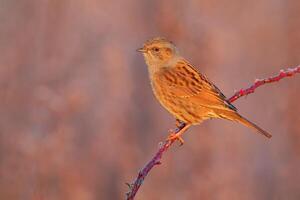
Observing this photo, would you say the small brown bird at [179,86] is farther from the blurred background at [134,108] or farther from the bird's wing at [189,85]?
the blurred background at [134,108]

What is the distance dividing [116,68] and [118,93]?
1.23ft

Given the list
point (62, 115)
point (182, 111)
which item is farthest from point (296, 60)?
point (62, 115)

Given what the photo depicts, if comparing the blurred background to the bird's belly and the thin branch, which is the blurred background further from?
the thin branch

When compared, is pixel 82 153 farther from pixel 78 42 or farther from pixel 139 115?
pixel 78 42

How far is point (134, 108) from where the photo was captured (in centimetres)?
642

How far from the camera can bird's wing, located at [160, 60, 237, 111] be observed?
431cm

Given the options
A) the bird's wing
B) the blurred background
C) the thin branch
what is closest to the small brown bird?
the bird's wing

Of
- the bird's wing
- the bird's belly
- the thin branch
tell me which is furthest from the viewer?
the bird's wing

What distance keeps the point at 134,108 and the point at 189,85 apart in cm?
204

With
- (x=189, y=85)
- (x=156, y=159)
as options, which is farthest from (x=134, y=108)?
(x=156, y=159)

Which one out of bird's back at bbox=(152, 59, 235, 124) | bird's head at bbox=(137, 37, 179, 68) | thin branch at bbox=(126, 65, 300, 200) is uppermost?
bird's head at bbox=(137, 37, 179, 68)

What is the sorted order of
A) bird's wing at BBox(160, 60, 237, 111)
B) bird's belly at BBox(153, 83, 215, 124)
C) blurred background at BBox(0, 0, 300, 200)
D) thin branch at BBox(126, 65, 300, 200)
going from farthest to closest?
blurred background at BBox(0, 0, 300, 200), bird's wing at BBox(160, 60, 237, 111), bird's belly at BBox(153, 83, 215, 124), thin branch at BBox(126, 65, 300, 200)

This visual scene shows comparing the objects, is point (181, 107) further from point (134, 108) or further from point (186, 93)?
point (134, 108)

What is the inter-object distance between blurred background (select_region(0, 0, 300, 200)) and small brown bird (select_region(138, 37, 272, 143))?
70 cm
